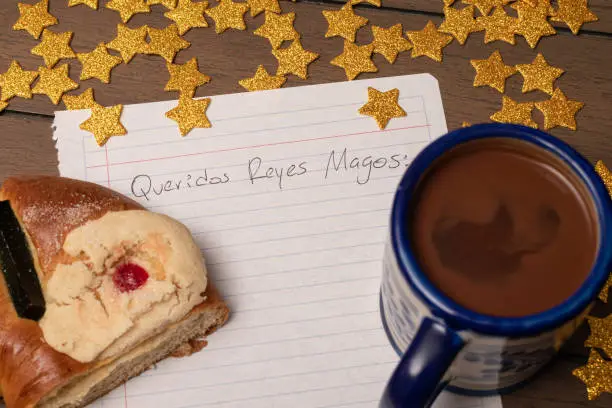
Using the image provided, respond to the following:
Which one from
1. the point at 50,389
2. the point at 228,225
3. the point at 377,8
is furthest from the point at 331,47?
the point at 50,389

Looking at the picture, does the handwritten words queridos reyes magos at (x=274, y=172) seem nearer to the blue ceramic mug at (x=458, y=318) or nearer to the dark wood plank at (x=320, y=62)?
the dark wood plank at (x=320, y=62)

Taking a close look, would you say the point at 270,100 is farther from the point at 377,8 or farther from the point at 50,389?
the point at 50,389

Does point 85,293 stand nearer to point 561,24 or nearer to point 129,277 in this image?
point 129,277

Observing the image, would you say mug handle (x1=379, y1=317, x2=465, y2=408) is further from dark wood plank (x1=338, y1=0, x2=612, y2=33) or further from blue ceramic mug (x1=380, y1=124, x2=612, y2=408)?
dark wood plank (x1=338, y1=0, x2=612, y2=33)

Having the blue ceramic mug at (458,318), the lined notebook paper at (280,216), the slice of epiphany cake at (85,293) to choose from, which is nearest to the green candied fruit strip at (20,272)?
the slice of epiphany cake at (85,293)

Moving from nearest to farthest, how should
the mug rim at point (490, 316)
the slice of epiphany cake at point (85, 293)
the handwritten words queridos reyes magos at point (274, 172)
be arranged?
1. the mug rim at point (490, 316)
2. the slice of epiphany cake at point (85, 293)
3. the handwritten words queridos reyes magos at point (274, 172)

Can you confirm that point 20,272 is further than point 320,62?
No

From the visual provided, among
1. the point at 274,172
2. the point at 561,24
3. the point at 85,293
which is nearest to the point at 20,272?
the point at 85,293
